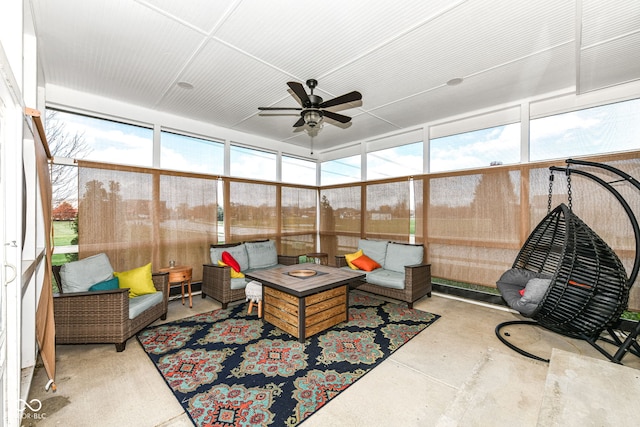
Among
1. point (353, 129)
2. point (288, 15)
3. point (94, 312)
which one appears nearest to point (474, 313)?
point (353, 129)

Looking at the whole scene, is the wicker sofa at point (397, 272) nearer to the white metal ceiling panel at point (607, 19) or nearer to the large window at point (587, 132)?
the large window at point (587, 132)

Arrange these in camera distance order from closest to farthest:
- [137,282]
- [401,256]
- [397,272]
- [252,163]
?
[137,282] → [397,272] → [401,256] → [252,163]

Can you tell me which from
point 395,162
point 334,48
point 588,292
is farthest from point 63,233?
point 588,292

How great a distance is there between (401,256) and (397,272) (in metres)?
0.30

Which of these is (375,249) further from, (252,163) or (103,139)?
(103,139)

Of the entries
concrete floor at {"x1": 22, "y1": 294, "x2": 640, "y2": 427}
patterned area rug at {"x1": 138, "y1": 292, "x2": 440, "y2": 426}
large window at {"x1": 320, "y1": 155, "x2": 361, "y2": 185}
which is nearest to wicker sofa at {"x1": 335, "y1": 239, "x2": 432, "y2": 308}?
patterned area rug at {"x1": 138, "y1": 292, "x2": 440, "y2": 426}

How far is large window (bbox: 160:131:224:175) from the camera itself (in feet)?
14.8

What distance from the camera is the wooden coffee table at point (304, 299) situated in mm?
2953

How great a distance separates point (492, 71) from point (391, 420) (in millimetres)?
3819

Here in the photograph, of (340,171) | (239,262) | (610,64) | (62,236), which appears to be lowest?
(239,262)

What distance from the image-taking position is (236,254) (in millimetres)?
4570

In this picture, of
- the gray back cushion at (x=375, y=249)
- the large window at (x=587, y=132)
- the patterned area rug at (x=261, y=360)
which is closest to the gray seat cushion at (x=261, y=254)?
the patterned area rug at (x=261, y=360)

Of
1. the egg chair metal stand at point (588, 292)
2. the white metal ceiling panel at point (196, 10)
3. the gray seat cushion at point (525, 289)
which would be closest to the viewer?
the white metal ceiling panel at point (196, 10)

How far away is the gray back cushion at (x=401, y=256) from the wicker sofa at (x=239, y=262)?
5.74 ft
